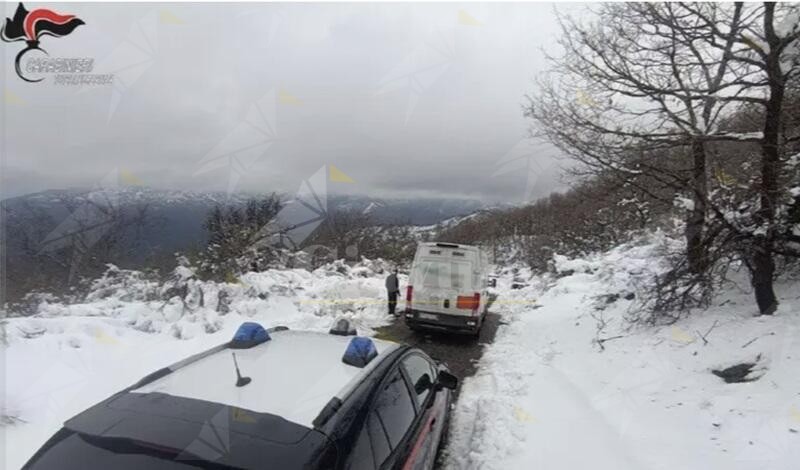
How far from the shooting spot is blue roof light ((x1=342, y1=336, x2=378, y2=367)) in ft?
10.1

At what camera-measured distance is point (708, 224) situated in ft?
23.9

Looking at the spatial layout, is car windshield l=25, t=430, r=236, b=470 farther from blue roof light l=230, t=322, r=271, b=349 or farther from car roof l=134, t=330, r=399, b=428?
blue roof light l=230, t=322, r=271, b=349

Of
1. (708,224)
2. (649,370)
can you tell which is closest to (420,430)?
(649,370)

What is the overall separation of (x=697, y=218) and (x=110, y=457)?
8993 mm

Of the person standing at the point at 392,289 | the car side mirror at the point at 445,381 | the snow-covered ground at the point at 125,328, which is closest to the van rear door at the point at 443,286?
the snow-covered ground at the point at 125,328

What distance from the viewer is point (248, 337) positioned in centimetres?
339

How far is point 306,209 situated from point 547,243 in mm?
20279

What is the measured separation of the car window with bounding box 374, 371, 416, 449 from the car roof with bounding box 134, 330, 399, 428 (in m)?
0.21

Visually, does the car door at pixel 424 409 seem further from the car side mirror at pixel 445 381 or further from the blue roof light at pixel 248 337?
the blue roof light at pixel 248 337

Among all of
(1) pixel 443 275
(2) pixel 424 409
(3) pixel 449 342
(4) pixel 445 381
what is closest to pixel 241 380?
(2) pixel 424 409

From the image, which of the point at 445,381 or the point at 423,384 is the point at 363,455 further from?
the point at 445,381

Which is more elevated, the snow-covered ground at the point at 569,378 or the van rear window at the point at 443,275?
the van rear window at the point at 443,275

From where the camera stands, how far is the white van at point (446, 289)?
10.0 m

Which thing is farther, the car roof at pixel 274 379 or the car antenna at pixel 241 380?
the car antenna at pixel 241 380
